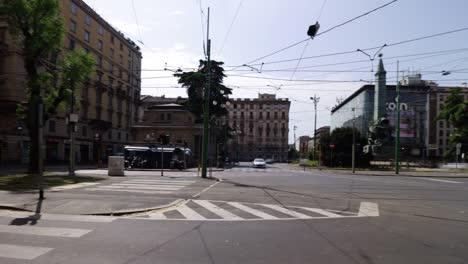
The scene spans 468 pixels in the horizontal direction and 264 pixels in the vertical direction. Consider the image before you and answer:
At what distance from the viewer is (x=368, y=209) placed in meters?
13.6

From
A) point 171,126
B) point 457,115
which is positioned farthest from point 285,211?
point 457,115

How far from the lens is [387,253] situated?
755cm

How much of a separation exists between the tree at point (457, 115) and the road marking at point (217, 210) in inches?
2578

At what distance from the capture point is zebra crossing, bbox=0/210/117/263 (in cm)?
702

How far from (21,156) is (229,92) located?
91.8 ft

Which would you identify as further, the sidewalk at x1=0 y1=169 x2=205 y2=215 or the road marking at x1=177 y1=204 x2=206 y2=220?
the sidewalk at x1=0 y1=169 x2=205 y2=215

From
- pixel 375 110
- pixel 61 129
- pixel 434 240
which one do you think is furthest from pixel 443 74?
pixel 375 110

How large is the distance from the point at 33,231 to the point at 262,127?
421 feet

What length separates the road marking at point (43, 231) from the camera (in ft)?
28.1

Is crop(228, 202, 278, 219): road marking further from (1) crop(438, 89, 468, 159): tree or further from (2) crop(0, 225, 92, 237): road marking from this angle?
(1) crop(438, 89, 468, 159): tree

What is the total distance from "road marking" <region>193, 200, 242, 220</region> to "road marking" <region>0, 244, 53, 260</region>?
206 inches

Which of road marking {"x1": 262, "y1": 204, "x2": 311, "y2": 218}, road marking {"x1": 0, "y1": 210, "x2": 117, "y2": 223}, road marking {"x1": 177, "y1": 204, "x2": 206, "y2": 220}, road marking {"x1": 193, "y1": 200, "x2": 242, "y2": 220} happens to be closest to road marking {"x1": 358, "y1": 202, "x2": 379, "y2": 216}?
road marking {"x1": 262, "y1": 204, "x2": 311, "y2": 218}

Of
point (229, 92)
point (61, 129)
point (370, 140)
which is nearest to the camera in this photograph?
point (370, 140)

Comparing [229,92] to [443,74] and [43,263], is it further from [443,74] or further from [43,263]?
[43,263]
